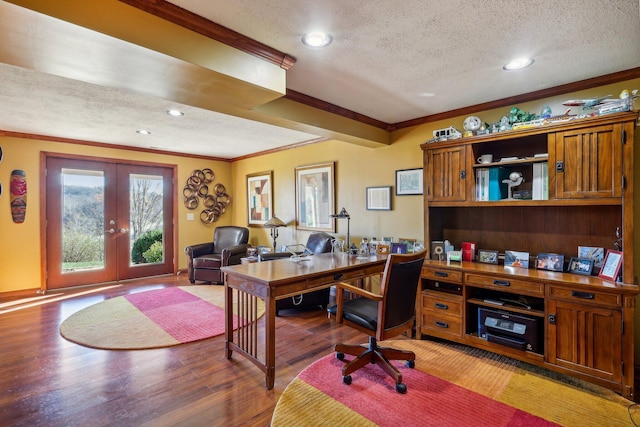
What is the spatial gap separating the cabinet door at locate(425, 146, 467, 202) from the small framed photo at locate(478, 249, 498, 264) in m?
0.60

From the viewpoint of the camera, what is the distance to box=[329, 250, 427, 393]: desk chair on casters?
86.4 inches

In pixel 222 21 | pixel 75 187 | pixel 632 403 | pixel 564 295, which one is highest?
pixel 222 21

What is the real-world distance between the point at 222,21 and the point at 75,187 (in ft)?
16.0

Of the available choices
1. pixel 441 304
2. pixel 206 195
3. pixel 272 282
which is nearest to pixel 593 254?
pixel 441 304

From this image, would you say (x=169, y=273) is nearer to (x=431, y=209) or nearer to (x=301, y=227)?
(x=301, y=227)

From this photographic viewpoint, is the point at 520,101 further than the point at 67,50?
Yes

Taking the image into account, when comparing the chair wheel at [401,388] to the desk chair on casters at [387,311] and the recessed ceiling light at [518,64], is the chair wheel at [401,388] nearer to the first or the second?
the desk chair on casters at [387,311]

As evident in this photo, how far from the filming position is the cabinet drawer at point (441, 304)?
2895 mm

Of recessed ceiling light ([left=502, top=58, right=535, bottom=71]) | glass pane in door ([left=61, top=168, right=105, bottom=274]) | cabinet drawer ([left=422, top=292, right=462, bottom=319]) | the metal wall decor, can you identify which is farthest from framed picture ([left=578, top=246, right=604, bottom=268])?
glass pane in door ([left=61, top=168, right=105, bottom=274])

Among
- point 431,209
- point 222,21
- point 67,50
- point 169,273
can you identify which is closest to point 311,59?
point 222,21

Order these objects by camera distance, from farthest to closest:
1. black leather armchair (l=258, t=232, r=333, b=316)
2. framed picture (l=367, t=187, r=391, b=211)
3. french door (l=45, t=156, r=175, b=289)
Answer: french door (l=45, t=156, r=175, b=289) → framed picture (l=367, t=187, r=391, b=211) → black leather armchair (l=258, t=232, r=333, b=316)

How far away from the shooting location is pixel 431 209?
330 cm

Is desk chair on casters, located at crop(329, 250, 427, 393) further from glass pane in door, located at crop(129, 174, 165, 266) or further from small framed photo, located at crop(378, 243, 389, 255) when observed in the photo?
glass pane in door, located at crop(129, 174, 165, 266)

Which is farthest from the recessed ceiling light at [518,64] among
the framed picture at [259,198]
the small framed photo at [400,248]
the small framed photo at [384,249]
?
the framed picture at [259,198]
